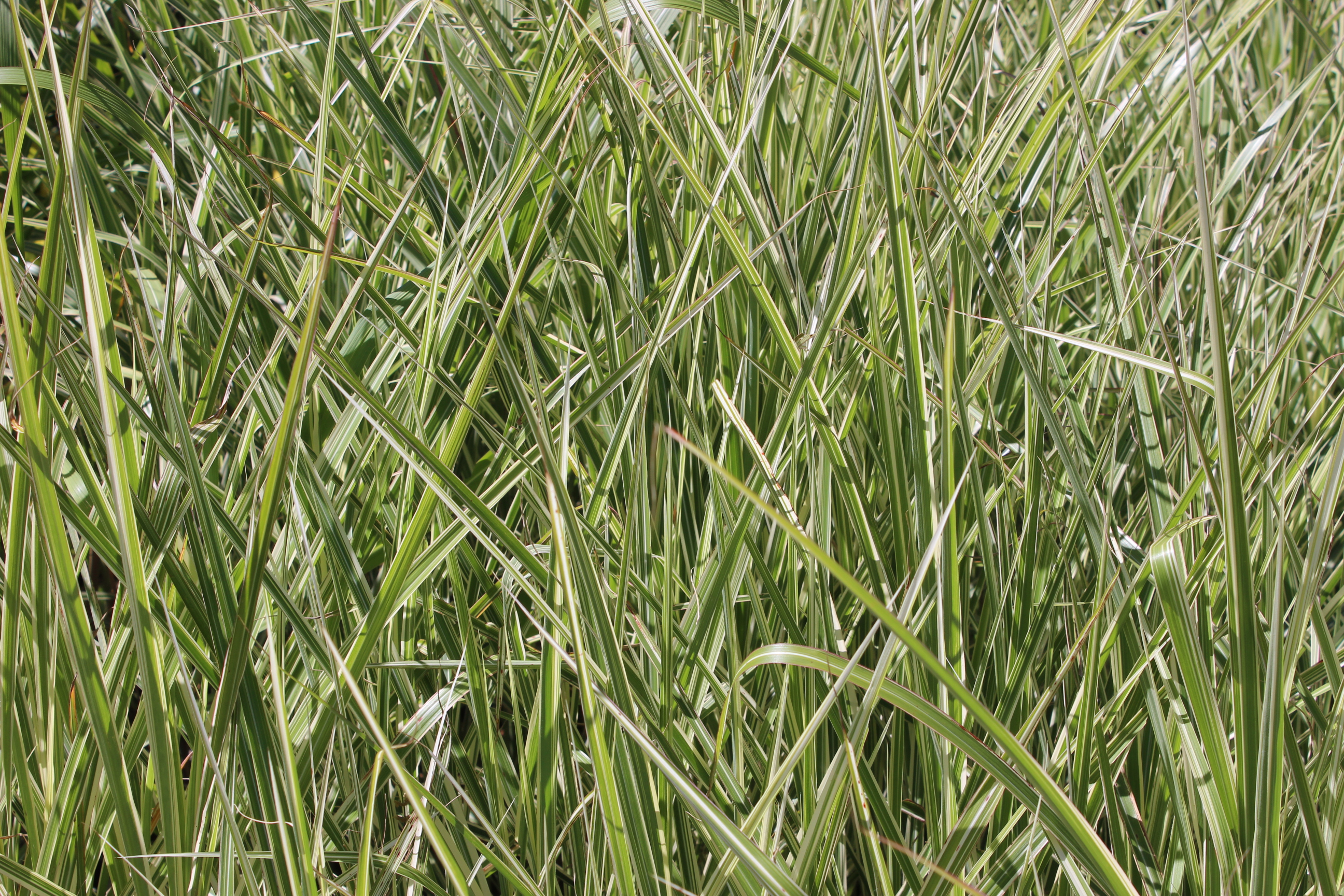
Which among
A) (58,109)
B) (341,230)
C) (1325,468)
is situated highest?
(58,109)

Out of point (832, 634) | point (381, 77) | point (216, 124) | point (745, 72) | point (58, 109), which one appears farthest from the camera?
point (216, 124)

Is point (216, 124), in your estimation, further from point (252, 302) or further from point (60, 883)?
point (60, 883)

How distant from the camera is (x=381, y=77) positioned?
2.66 ft

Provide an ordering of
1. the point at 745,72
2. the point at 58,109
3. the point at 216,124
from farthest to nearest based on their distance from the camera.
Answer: the point at 216,124 → the point at 745,72 → the point at 58,109

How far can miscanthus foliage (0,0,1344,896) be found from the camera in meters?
0.45

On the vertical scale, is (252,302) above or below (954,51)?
below

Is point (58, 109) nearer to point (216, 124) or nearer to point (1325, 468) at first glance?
point (216, 124)

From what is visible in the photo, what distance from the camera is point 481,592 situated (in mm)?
708

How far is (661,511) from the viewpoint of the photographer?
2.23 ft

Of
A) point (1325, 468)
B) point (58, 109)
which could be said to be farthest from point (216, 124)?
point (1325, 468)

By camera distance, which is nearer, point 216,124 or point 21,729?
point 21,729

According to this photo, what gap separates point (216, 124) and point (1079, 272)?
3.15ft

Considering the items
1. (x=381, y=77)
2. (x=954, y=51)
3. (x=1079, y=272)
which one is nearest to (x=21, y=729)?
(x=381, y=77)

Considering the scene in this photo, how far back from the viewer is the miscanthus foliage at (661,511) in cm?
45
